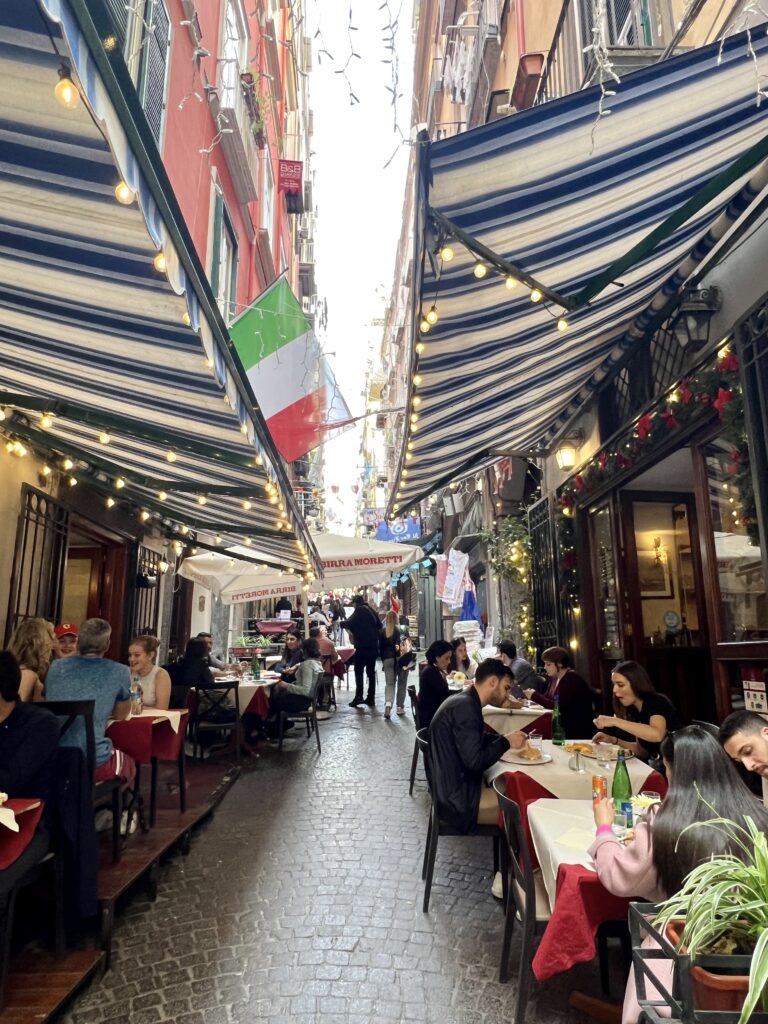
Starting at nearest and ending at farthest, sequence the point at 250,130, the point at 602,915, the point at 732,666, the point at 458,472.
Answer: the point at 602,915, the point at 732,666, the point at 458,472, the point at 250,130

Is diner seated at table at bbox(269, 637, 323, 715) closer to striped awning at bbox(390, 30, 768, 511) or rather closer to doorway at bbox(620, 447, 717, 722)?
doorway at bbox(620, 447, 717, 722)

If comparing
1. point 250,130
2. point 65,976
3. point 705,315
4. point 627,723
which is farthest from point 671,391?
point 250,130

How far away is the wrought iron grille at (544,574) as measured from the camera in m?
9.49

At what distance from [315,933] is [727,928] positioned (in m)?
2.90

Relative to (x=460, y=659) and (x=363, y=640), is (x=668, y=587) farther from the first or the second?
(x=363, y=640)

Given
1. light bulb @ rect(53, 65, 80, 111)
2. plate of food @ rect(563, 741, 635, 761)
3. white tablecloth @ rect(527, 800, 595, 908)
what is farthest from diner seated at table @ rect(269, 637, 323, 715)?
light bulb @ rect(53, 65, 80, 111)

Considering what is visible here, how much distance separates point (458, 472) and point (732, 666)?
3844mm

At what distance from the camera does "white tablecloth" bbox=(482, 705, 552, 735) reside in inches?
272

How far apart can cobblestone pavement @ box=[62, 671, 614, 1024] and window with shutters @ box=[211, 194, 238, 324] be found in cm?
743

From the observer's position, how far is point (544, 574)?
10.0 m

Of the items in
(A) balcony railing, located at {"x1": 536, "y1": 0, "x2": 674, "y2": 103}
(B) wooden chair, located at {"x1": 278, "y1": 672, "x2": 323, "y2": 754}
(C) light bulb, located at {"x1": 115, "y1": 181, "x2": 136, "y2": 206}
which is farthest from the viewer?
(B) wooden chair, located at {"x1": 278, "y1": 672, "x2": 323, "y2": 754}

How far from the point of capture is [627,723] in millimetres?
4875

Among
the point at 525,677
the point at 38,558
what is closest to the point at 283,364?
the point at 38,558

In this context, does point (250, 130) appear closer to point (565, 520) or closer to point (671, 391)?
point (565, 520)
